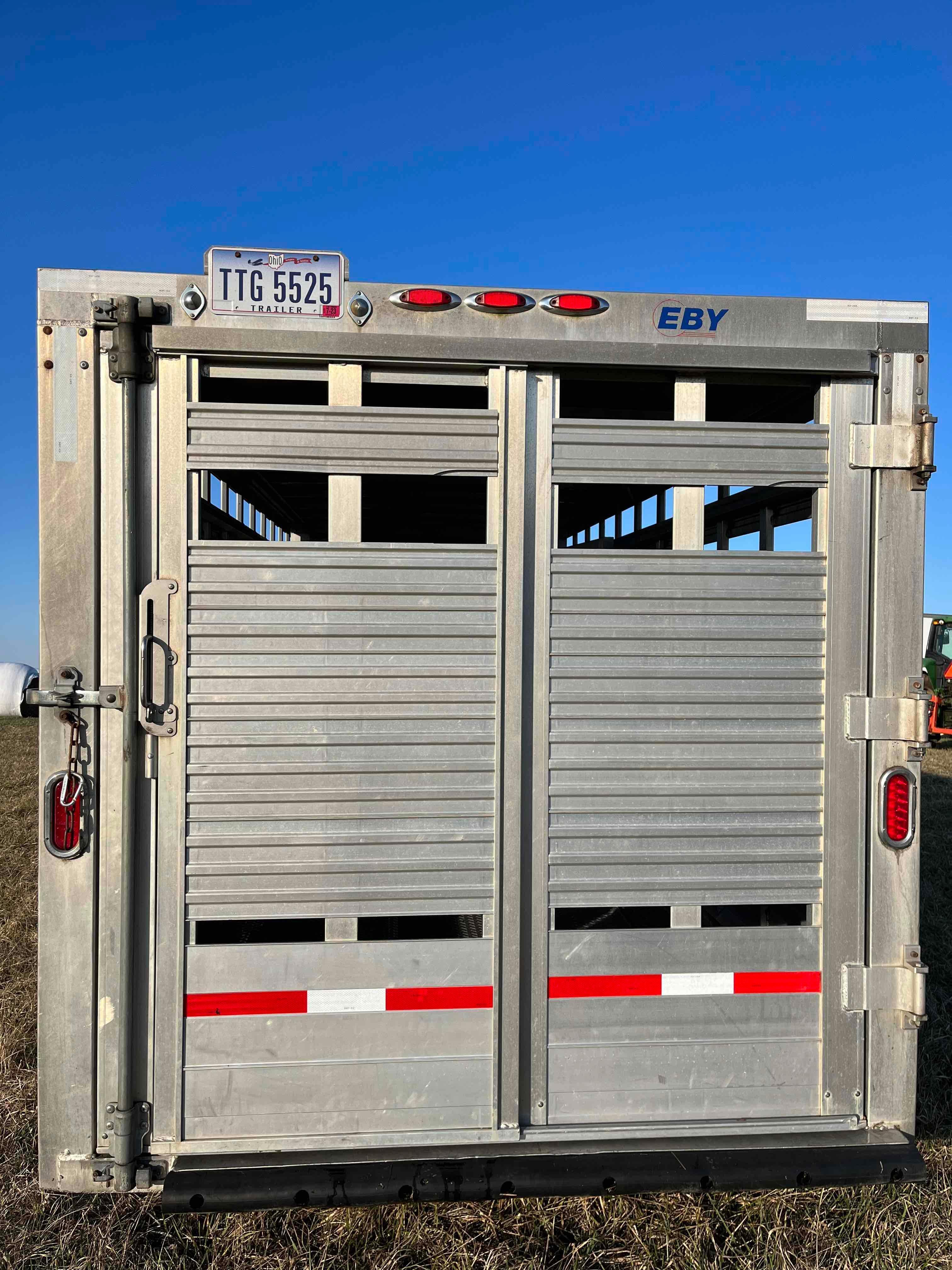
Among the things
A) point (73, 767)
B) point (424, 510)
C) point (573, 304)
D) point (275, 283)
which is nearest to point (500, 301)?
point (573, 304)

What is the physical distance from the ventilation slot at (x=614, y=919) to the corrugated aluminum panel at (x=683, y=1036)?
0.19ft

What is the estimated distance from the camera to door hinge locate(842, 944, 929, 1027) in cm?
259

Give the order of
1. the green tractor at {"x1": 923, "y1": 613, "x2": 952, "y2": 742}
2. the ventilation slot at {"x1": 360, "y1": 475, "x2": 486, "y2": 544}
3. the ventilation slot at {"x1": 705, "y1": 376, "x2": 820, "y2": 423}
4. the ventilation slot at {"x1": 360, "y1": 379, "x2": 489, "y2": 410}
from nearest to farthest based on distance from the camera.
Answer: the ventilation slot at {"x1": 705, "y1": 376, "x2": 820, "y2": 423} < the ventilation slot at {"x1": 360, "y1": 379, "x2": 489, "y2": 410} < the ventilation slot at {"x1": 360, "y1": 475, "x2": 486, "y2": 544} < the green tractor at {"x1": 923, "y1": 613, "x2": 952, "y2": 742}

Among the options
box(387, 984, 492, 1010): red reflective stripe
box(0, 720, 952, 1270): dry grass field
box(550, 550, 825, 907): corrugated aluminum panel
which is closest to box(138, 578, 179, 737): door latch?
box(387, 984, 492, 1010): red reflective stripe

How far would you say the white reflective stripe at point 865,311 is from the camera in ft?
8.52

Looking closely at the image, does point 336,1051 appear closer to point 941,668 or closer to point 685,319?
point 685,319

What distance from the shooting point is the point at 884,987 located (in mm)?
2604

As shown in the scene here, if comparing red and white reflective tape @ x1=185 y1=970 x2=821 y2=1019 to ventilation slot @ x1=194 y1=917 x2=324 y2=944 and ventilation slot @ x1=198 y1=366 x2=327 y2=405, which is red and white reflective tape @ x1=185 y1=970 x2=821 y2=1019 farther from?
ventilation slot @ x1=198 y1=366 x2=327 y2=405

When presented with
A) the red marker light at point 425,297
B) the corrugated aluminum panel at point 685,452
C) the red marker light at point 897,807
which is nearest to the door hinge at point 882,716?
the red marker light at point 897,807

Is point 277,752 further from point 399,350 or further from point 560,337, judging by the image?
point 560,337

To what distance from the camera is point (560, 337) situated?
251cm

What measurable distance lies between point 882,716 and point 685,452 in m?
1.11

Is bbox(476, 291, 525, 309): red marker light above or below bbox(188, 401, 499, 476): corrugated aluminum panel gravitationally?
above

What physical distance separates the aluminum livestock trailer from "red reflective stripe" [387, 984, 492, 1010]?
11 millimetres
